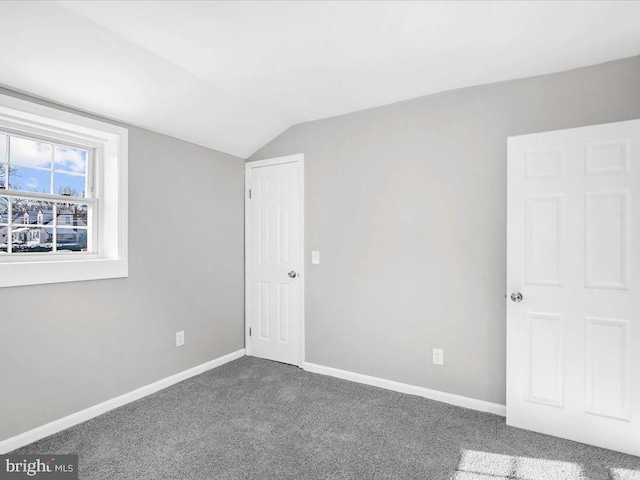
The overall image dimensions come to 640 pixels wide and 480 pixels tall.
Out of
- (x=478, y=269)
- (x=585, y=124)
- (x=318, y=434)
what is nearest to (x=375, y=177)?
(x=478, y=269)

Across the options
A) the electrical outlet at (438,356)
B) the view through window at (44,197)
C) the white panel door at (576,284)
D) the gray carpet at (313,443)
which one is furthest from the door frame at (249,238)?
the white panel door at (576,284)

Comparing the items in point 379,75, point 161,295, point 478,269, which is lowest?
point 161,295

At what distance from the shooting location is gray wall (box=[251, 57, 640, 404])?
8.24 ft

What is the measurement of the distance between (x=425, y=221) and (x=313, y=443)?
5.93ft

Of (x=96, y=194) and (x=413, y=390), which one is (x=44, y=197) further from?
(x=413, y=390)

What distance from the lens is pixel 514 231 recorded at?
7.87 feet

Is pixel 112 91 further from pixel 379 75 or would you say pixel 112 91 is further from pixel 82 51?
pixel 379 75

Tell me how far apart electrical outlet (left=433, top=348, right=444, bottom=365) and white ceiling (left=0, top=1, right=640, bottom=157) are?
2051 millimetres

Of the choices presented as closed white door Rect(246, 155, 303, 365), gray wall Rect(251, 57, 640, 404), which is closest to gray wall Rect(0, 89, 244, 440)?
closed white door Rect(246, 155, 303, 365)

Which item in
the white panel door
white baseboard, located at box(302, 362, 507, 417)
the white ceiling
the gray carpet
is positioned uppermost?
the white ceiling

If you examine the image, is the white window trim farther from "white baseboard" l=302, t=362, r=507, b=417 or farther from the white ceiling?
"white baseboard" l=302, t=362, r=507, b=417

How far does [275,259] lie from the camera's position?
3648mm

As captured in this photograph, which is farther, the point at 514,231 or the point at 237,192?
the point at 237,192

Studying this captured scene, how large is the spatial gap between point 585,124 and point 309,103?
2024 millimetres
